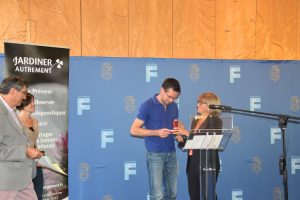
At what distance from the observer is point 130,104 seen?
5453 mm

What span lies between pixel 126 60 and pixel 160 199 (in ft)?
5.78

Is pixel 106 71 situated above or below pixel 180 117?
above

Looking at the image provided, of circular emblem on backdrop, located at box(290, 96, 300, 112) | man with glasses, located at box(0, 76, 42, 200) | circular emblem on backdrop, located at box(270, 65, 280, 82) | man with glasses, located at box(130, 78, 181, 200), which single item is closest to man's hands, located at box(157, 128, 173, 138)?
man with glasses, located at box(130, 78, 181, 200)

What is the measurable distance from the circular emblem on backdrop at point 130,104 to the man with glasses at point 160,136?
517 millimetres

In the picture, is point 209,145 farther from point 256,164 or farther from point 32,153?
point 256,164

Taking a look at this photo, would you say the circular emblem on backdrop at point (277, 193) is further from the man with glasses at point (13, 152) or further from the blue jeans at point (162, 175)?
the man with glasses at point (13, 152)

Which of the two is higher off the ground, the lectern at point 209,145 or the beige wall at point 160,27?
the beige wall at point 160,27

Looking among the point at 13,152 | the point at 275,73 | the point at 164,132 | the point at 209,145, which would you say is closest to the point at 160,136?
the point at 164,132

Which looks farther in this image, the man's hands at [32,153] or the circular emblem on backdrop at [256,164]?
the circular emblem on backdrop at [256,164]

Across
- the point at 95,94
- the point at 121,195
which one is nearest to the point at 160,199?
the point at 121,195

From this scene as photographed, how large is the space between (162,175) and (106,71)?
4.73ft

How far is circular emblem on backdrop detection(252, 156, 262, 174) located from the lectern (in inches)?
73.1

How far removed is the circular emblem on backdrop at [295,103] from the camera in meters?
5.98

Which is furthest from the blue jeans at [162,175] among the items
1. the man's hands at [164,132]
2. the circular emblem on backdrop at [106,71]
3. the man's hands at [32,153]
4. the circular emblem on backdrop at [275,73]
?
the circular emblem on backdrop at [275,73]
